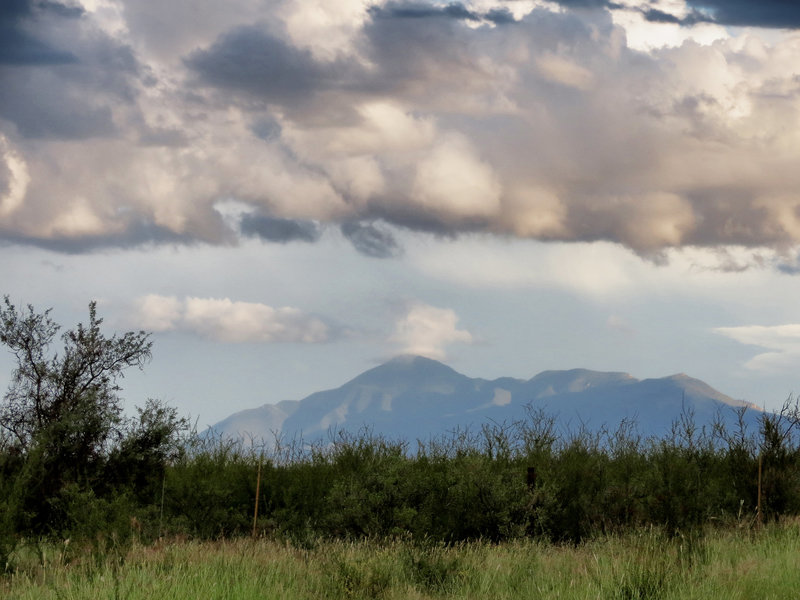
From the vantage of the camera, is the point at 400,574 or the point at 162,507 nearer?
the point at 400,574

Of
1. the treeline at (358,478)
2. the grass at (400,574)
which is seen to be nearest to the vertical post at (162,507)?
the treeline at (358,478)

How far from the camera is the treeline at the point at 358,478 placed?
1809cm

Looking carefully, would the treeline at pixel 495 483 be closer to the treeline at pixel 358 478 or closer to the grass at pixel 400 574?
the treeline at pixel 358 478

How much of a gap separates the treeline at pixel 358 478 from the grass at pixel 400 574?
2.91 meters

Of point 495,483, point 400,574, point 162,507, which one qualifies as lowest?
point 400,574

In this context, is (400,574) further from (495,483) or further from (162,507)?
(162,507)

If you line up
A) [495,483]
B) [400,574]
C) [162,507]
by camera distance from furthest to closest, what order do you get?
[495,483], [162,507], [400,574]

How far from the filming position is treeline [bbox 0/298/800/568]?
18.1 m

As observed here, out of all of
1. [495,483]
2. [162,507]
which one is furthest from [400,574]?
[162,507]

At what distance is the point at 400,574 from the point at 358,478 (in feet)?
24.3

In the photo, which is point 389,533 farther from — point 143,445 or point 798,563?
point 798,563

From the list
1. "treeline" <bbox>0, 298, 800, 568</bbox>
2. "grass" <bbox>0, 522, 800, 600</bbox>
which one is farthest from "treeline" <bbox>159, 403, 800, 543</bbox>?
"grass" <bbox>0, 522, 800, 600</bbox>

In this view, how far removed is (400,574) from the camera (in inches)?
496

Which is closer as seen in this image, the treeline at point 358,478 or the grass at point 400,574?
the grass at point 400,574
